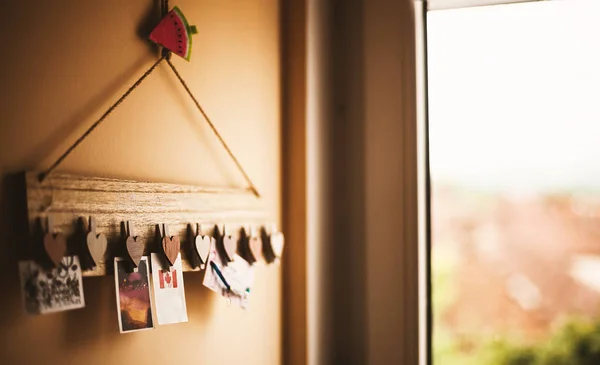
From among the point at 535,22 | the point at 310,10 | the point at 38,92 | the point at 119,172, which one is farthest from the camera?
the point at 535,22

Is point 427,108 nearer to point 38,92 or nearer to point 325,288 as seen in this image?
point 325,288

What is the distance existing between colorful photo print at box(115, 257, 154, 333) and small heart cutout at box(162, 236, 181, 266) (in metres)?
0.06

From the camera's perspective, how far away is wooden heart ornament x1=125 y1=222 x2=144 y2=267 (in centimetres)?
134

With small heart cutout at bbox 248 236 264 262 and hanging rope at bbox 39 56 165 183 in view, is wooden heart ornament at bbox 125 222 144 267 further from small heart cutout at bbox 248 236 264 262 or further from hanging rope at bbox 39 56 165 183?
small heart cutout at bbox 248 236 264 262

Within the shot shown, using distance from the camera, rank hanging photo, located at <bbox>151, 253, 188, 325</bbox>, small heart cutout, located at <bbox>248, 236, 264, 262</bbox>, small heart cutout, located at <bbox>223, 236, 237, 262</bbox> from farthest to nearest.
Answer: small heart cutout, located at <bbox>248, 236, 264, 262</bbox>, small heart cutout, located at <bbox>223, 236, 237, 262</bbox>, hanging photo, located at <bbox>151, 253, 188, 325</bbox>

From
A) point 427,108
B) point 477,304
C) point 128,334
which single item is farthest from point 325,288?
point 128,334

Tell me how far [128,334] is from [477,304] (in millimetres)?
1403

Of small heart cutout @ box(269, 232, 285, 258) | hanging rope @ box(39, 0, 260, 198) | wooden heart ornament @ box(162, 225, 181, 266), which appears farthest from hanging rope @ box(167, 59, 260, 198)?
wooden heart ornament @ box(162, 225, 181, 266)

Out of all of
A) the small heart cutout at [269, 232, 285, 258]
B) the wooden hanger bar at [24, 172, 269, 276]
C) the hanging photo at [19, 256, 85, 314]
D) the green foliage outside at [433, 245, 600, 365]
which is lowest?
the green foliage outside at [433, 245, 600, 365]

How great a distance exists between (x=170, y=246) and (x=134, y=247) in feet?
0.39

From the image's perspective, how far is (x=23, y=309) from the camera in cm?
116

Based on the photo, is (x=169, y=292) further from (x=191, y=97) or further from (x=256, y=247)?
(x=191, y=97)

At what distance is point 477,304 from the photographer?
93.0 inches

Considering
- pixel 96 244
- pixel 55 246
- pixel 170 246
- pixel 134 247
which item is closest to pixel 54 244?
pixel 55 246
